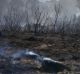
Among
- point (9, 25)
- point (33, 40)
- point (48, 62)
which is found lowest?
point (9, 25)

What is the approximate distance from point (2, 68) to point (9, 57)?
14.6ft

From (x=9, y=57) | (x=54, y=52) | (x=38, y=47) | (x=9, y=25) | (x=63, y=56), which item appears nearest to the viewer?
(x=9, y=57)

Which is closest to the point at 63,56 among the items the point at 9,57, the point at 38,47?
the point at 38,47

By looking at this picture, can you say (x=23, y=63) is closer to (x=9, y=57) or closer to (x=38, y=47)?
(x=9, y=57)

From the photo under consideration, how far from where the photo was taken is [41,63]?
27.3 metres

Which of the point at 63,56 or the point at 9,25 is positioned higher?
the point at 63,56


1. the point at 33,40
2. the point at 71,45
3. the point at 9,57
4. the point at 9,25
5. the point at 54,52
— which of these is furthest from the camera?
the point at 9,25

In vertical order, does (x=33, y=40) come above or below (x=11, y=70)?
below

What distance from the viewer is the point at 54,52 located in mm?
36781

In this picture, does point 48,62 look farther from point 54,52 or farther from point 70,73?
point 54,52

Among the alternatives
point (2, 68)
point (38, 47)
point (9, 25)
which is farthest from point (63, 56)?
point (9, 25)

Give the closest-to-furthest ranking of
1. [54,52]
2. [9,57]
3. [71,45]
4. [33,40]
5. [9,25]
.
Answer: [9,57], [54,52], [71,45], [33,40], [9,25]

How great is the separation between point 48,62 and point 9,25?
7176cm

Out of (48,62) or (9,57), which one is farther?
(9,57)
